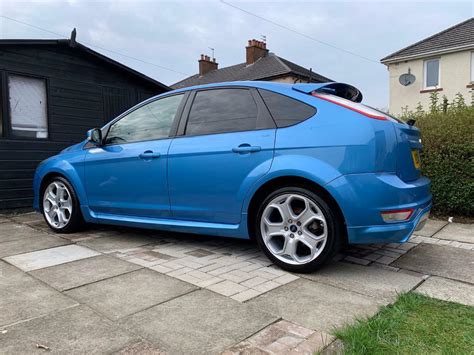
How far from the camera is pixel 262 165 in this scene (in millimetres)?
3311

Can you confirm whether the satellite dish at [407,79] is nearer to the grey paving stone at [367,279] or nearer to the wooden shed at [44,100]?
the wooden shed at [44,100]

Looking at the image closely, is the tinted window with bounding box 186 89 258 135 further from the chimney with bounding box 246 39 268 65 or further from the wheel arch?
the chimney with bounding box 246 39 268 65

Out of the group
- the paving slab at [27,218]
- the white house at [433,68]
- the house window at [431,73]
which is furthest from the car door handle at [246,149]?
the house window at [431,73]

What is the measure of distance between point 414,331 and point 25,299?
8.29ft

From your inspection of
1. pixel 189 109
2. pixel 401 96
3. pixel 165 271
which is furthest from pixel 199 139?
pixel 401 96

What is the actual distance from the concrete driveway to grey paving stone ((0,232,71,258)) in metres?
0.01

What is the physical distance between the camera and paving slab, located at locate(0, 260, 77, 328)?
253 centimetres

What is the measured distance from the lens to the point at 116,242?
4410mm

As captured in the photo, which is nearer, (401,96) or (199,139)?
(199,139)

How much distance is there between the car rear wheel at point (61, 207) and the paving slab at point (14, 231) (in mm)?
293

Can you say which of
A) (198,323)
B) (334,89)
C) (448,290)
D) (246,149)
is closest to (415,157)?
(334,89)

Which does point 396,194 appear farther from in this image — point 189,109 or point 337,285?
point 189,109

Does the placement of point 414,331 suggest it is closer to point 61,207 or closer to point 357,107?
point 357,107

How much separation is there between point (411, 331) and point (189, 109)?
2706 mm
